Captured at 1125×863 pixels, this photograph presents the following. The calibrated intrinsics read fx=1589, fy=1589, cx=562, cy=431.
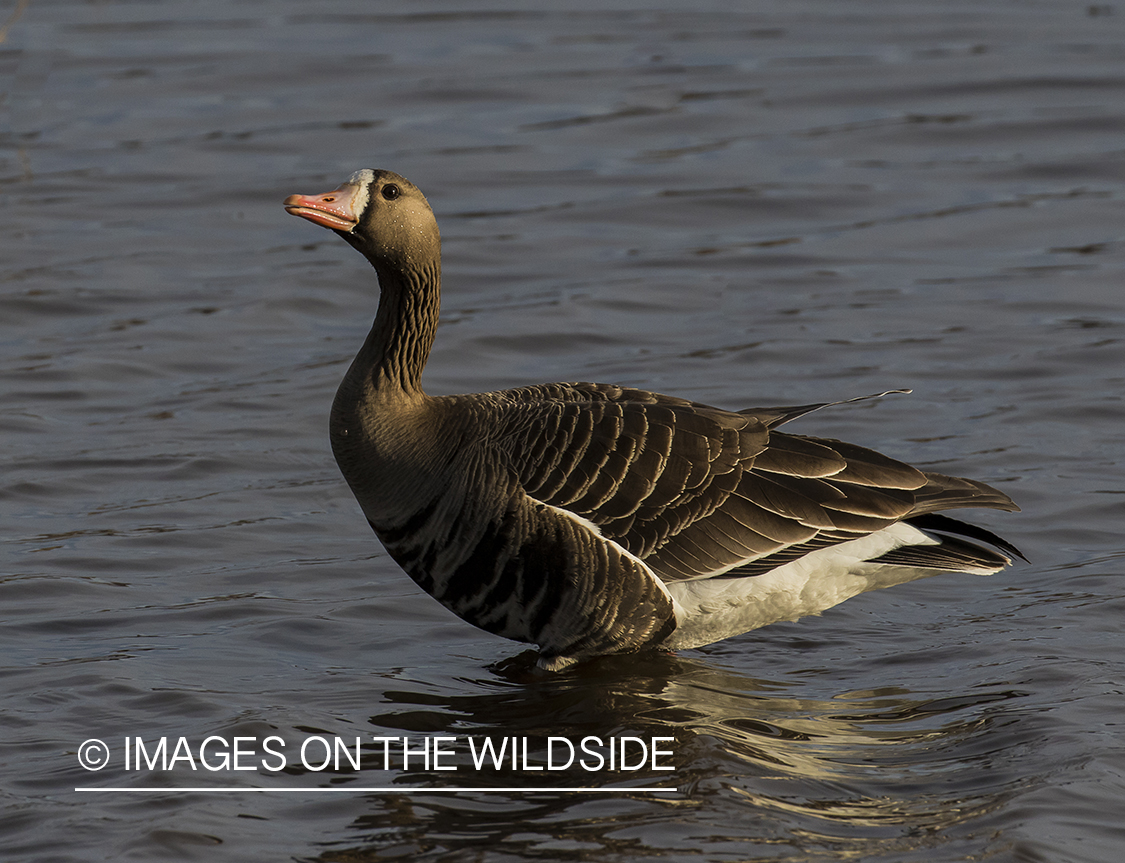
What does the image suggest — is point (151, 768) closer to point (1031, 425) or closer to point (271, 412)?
point (271, 412)

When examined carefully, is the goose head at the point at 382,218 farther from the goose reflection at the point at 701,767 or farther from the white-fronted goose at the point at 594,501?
the goose reflection at the point at 701,767

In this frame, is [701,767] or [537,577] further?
[537,577]

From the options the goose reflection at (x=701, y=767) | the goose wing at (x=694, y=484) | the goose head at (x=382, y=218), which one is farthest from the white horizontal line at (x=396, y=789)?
the goose head at (x=382, y=218)

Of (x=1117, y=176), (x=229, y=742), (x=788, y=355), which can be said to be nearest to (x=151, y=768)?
(x=229, y=742)

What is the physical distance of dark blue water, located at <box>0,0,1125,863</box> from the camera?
702 centimetres

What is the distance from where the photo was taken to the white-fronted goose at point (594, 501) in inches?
315

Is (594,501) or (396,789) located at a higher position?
(594,501)

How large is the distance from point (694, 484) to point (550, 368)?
16.2 feet

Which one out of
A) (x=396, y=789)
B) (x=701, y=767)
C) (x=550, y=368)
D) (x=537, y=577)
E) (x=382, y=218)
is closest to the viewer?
(x=396, y=789)

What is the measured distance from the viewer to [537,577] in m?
7.98

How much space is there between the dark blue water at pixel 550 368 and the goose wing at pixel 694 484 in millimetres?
768

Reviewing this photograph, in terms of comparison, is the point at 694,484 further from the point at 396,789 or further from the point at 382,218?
the point at 396,789

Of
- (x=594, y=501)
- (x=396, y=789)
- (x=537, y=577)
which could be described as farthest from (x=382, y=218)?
(x=396, y=789)

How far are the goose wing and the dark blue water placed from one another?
0.77 m
